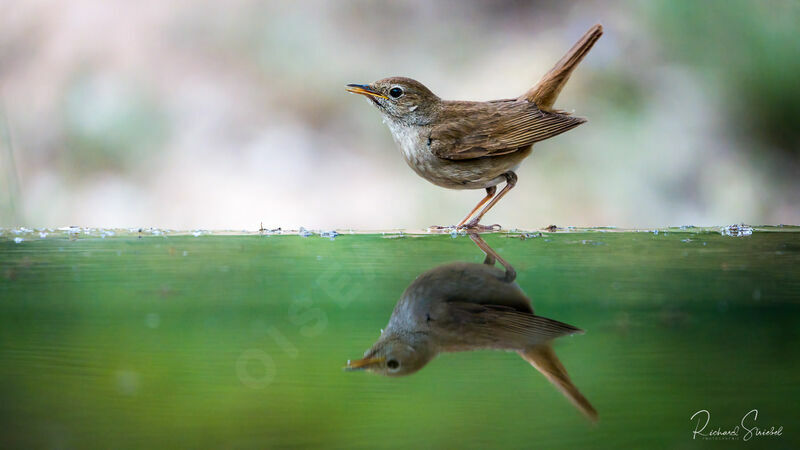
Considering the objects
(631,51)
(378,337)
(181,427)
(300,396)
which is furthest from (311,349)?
(631,51)

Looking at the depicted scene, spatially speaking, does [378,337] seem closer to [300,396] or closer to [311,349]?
[311,349]

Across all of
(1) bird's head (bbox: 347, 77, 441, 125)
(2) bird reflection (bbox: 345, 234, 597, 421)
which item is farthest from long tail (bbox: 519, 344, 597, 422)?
(1) bird's head (bbox: 347, 77, 441, 125)

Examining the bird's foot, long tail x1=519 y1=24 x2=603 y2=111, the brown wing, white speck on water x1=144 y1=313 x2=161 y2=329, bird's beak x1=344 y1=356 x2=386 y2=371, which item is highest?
long tail x1=519 y1=24 x2=603 y2=111
